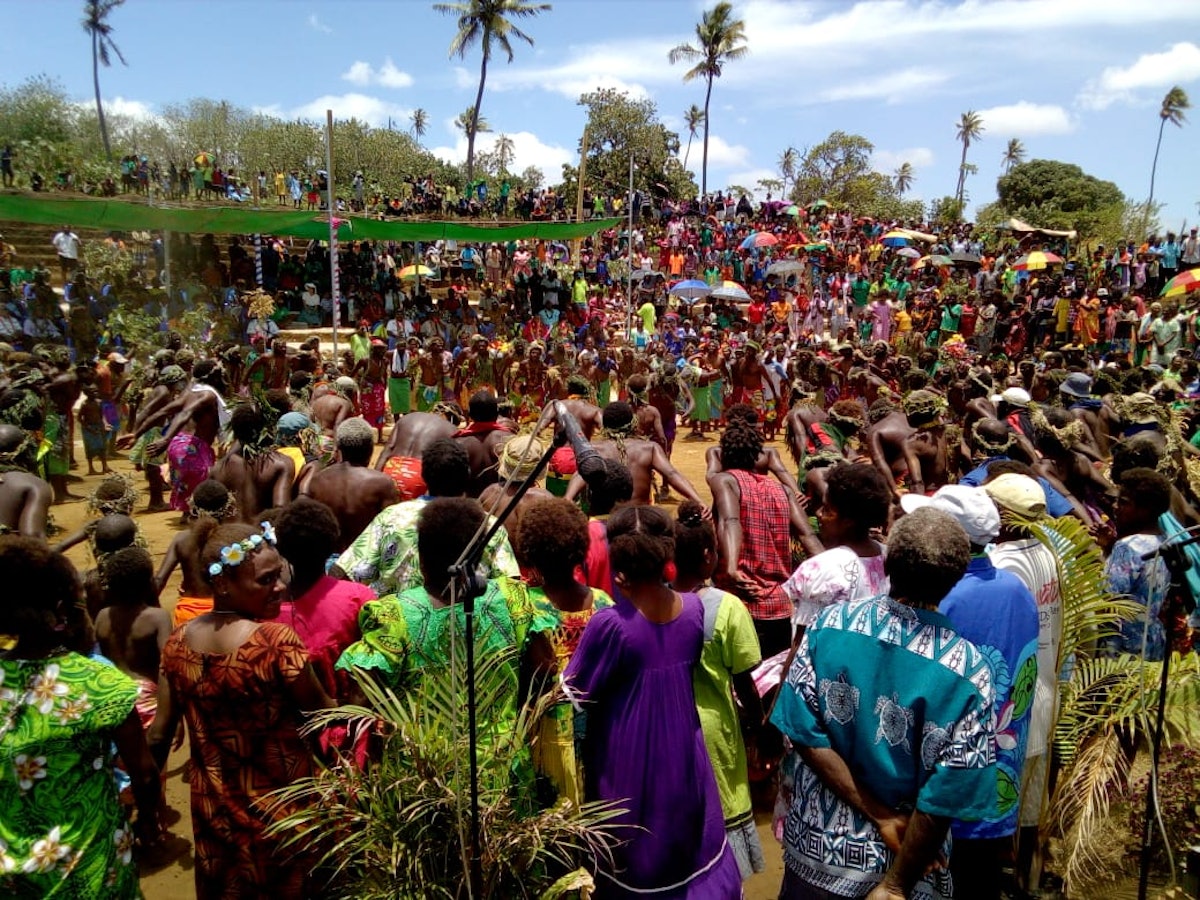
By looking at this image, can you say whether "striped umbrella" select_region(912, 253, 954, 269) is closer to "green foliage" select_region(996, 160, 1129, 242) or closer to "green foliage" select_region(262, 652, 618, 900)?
"green foliage" select_region(996, 160, 1129, 242)

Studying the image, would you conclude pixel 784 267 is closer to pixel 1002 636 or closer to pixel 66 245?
pixel 66 245

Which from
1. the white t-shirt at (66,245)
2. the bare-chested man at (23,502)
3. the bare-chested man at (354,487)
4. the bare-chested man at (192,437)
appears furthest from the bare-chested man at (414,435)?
the white t-shirt at (66,245)

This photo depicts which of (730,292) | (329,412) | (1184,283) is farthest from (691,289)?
(329,412)

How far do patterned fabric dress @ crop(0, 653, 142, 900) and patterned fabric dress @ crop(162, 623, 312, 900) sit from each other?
8.7 inches

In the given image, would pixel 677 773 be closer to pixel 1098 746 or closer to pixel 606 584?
pixel 606 584

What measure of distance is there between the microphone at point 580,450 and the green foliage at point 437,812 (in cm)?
74

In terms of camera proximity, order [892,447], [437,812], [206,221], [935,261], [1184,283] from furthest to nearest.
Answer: [935,261] → [206,221] → [1184,283] → [892,447] → [437,812]

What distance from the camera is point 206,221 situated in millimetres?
17125

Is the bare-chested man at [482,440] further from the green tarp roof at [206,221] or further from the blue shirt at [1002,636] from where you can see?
the green tarp roof at [206,221]

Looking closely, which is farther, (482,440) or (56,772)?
(482,440)

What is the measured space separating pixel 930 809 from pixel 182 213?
17.8 metres

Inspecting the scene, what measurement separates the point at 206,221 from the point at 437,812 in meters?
17.2

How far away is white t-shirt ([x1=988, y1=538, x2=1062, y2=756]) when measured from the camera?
3535 millimetres

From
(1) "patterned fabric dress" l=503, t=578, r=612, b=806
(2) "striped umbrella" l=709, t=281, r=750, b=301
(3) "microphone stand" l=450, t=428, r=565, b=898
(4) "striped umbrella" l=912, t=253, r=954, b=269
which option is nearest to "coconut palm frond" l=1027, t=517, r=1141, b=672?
(1) "patterned fabric dress" l=503, t=578, r=612, b=806
